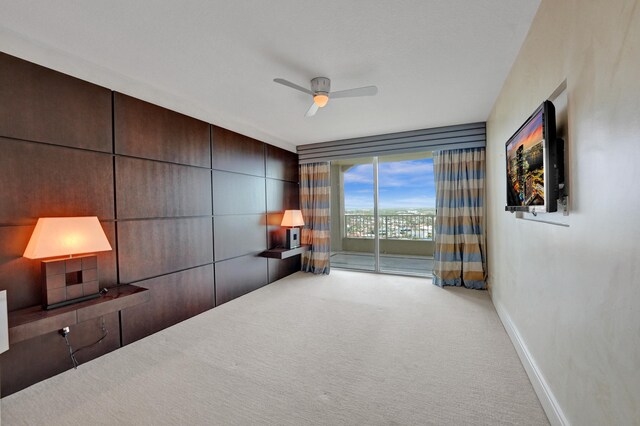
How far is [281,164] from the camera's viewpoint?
184 inches

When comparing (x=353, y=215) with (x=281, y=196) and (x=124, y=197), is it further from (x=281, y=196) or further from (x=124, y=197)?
(x=124, y=197)

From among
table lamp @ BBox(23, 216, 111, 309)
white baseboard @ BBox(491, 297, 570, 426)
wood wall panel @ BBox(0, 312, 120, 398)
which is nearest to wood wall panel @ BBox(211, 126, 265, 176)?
table lamp @ BBox(23, 216, 111, 309)

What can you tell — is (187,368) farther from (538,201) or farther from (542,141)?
(542,141)

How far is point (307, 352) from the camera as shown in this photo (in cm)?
228

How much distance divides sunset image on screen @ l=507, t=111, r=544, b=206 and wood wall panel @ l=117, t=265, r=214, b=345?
3226mm

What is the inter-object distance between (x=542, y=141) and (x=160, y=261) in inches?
128

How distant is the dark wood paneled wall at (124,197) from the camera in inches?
72.7

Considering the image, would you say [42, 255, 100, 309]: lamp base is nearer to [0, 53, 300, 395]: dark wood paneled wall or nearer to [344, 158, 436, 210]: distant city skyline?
[0, 53, 300, 395]: dark wood paneled wall

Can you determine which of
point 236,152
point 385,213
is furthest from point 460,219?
point 236,152

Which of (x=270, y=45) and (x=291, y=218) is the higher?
(x=270, y=45)

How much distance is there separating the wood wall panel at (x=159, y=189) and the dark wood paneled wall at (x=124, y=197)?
0.03ft

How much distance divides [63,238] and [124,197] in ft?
2.17

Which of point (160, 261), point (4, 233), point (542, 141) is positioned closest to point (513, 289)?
point (542, 141)

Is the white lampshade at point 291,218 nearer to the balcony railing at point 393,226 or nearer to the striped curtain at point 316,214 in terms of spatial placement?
A: the striped curtain at point 316,214
